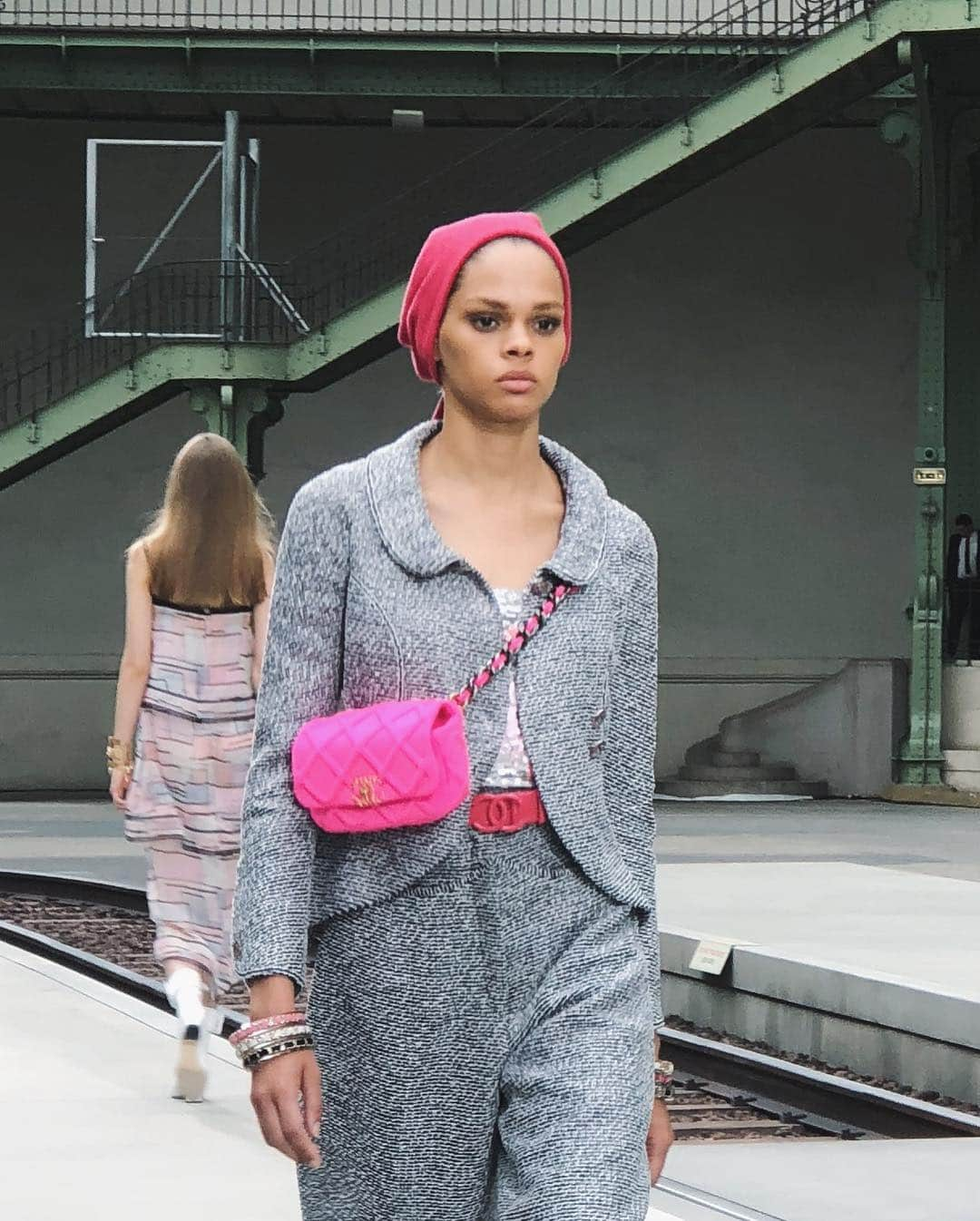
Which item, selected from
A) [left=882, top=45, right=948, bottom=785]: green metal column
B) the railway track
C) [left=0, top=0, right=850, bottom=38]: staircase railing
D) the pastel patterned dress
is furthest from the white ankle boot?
[left=0, top=0, right=850, bottom=38]: staircase railing

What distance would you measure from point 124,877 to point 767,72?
9.07 m

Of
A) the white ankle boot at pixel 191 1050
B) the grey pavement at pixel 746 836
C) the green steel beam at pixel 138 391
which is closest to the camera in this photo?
the white ankle boot at pixel 191 1050

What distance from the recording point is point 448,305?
293 centimetres

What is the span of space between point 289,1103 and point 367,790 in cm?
35

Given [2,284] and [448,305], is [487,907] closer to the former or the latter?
[448,305]

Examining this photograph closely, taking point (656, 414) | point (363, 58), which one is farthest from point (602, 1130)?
point (656, 414)

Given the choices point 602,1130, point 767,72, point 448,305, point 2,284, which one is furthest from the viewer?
point 2,284

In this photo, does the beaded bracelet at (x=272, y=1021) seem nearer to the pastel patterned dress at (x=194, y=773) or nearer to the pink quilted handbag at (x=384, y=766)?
the pink quilted handbag at (x=384, y=766)

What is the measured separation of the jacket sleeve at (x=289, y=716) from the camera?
2.76m

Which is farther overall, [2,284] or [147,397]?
[2,284]

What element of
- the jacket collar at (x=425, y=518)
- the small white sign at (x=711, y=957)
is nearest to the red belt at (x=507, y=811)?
the jacket collar at (x=425, y=518)

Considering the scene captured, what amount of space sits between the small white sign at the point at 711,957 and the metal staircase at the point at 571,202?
11.5 metres

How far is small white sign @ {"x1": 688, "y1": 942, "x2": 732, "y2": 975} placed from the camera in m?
9.23

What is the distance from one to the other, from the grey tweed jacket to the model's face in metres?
0.14
